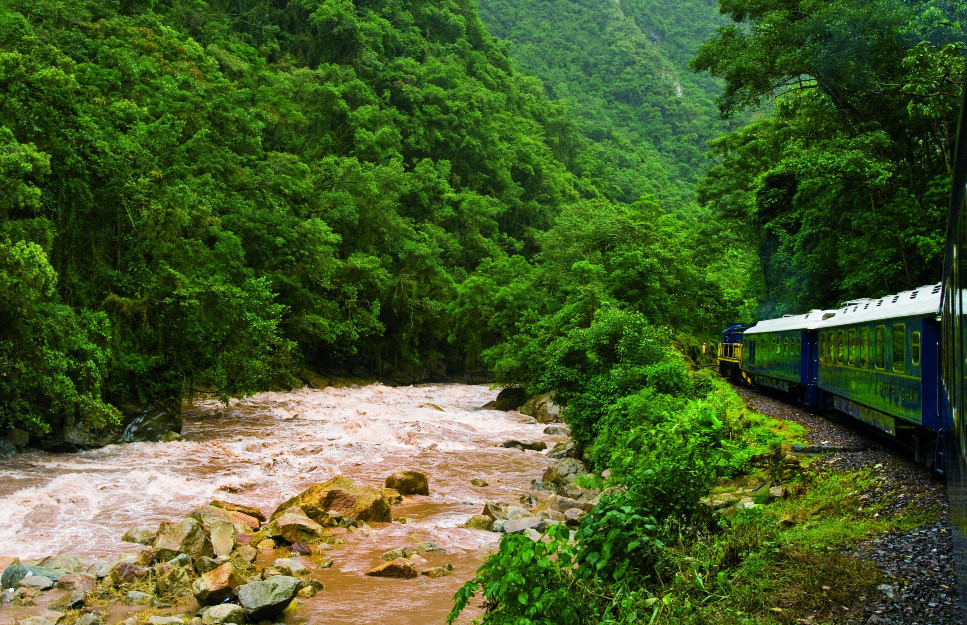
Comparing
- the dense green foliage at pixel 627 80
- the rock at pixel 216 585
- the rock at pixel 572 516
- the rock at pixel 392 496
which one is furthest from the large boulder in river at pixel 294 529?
the dense green foliage at pixel 627 80

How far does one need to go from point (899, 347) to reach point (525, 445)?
10.2 metres

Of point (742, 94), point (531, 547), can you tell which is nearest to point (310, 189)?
point (742, 94)

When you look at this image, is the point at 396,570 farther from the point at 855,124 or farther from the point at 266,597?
the point at 855,124

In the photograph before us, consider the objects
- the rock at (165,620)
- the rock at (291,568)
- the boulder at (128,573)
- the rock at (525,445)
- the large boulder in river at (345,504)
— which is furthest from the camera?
the rock at (525,445)

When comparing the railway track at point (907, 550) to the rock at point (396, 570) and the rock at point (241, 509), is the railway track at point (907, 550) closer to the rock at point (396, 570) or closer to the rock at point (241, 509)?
the rock at point (396, 570)

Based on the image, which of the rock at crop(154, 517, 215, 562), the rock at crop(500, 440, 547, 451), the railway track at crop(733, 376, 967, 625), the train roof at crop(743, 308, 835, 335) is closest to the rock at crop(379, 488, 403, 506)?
the rock at crop(154, 517, 215, 562)

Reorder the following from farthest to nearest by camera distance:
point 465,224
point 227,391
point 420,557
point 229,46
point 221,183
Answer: point 465,224, point 229,46, point 221,183, point 227,391, point 420,557

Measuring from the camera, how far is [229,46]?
→ 141ft

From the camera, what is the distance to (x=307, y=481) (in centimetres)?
1355

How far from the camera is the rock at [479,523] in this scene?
10.5 m

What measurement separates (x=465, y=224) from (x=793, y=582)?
4188 centimetres

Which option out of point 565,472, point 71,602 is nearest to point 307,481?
point 565,472

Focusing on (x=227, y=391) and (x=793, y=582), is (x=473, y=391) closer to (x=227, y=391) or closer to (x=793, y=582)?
(x=227, y=391)

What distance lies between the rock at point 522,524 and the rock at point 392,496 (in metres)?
2.57
